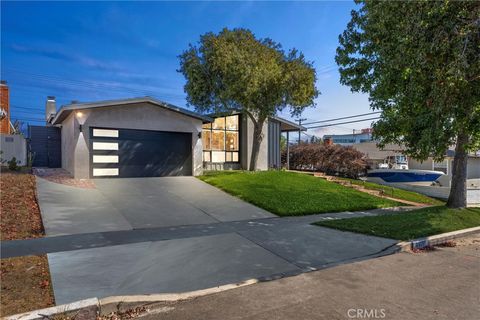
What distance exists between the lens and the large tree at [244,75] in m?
15.5

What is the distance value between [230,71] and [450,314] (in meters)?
13.8

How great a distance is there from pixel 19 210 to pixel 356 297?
859 cm

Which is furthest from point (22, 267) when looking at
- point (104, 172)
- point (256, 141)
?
point (256, 141)

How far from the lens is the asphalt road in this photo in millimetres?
3590

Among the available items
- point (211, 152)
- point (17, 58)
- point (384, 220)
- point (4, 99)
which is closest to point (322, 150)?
point (211, 152)

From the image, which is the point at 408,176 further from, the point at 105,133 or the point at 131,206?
the point at 105,133

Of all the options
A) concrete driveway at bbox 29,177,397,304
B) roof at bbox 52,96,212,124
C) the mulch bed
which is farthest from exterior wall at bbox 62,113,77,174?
the mulch bed

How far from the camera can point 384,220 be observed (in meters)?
8.95

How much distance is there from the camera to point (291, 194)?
12.5 metres

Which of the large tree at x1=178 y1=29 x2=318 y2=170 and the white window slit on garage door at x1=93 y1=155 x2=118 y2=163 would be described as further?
the large tree at x1=178 y1=29 x2=318 y2=170

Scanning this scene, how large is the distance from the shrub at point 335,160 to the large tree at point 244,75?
22.4 ft

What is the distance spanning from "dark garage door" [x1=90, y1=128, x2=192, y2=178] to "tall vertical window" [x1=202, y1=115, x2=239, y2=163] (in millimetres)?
2877

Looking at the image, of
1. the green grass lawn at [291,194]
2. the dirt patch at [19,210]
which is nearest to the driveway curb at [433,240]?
the green grass lawn at [291,194]

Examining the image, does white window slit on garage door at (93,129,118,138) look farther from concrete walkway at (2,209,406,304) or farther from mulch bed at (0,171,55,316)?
concrete walkway at (2,209,406,304)
